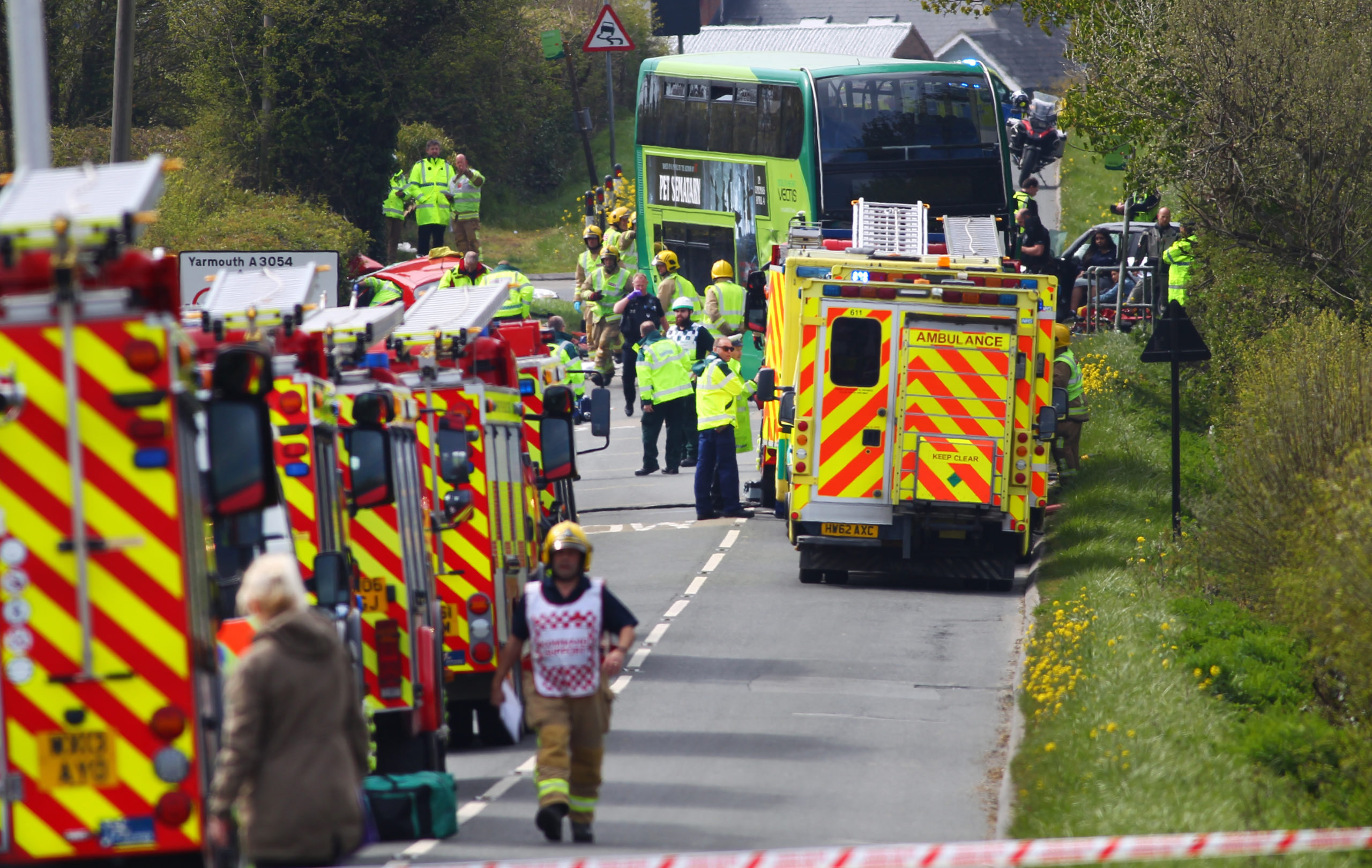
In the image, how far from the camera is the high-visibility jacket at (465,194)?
30.5 meters

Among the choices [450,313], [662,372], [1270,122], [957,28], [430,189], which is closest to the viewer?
[450,313]

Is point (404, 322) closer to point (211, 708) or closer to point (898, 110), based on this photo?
point (211, 708)

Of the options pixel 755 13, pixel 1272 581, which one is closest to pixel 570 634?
pixel 1272 581

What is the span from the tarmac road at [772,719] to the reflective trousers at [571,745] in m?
0.29

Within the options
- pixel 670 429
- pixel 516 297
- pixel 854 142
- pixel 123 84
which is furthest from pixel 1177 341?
pixel 854 142

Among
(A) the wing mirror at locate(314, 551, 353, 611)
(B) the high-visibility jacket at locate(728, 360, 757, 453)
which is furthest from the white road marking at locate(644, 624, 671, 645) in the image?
(A) the wing mirror at locate(314, 551, 353, 611)

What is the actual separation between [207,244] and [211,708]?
18.3 metres

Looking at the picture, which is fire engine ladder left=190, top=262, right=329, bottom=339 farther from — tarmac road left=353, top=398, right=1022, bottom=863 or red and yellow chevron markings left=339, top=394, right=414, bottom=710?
tarmac road left=353, top=398, right=1022, bottom=863

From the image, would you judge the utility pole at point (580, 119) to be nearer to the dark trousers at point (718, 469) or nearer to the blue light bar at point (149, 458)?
the dark trousers at point (718, 469)

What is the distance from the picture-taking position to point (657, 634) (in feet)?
50.7

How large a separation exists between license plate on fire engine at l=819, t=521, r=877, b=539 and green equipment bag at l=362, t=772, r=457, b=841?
836cm

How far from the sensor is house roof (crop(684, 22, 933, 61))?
76.5 metres

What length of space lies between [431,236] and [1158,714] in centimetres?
2200

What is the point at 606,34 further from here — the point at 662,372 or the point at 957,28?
the point at 957,28
